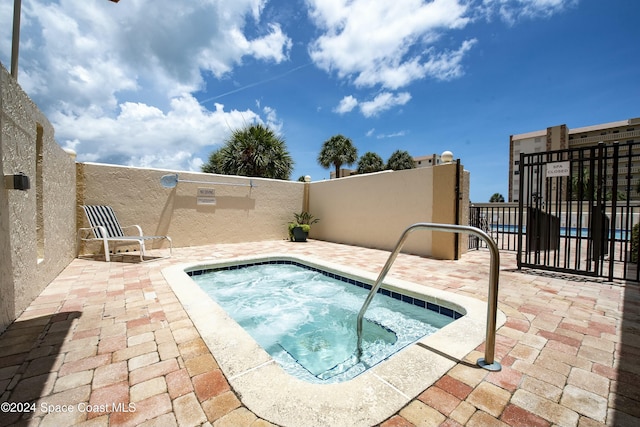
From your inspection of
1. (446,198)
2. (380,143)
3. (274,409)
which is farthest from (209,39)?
(380,143)

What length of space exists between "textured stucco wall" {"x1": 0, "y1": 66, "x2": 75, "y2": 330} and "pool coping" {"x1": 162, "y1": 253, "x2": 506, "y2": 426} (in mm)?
1657

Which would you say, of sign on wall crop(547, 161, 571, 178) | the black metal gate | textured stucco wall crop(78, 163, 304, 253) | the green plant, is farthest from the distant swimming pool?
textured stucco wall crop(78, 163, 304, 253)

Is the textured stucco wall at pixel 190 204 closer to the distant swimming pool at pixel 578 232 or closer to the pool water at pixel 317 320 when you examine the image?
the pool water at pixel 317 320

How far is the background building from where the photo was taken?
37.2m

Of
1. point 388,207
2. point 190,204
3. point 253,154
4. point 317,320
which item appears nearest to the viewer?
point 317,320

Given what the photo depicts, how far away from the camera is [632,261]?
17.3 feet

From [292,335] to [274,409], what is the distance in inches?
69.1

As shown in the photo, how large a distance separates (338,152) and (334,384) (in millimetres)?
23764

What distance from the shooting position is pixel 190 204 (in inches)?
292

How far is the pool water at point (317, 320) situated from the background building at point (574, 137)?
4066 cm

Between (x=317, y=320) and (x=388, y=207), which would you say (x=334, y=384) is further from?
(x=388, y=207)

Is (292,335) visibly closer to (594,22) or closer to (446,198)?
(446,198)

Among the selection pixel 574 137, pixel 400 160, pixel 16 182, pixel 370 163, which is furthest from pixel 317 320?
pixel 574 137

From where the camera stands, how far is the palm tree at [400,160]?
3052cm
